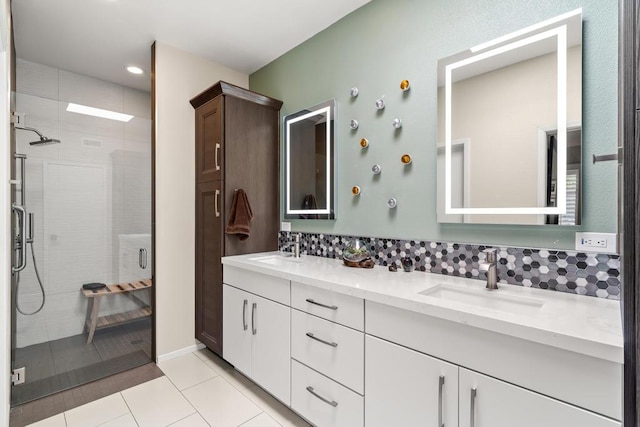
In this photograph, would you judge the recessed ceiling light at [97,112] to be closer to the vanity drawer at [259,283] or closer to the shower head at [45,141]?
the shower head at [45,141]

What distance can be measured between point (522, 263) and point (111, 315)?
314 centimetres

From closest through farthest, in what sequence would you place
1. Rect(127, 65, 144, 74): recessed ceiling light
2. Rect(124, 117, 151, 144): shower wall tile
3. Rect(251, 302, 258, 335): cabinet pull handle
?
Rect(251, 302, 258, 335): cabinet pull handle → Rect(124, 117, 151, 144): shower wall tile → Rect(127, 65, 144, 74): recessed ceiling light

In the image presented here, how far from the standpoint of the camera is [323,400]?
5.06 ft

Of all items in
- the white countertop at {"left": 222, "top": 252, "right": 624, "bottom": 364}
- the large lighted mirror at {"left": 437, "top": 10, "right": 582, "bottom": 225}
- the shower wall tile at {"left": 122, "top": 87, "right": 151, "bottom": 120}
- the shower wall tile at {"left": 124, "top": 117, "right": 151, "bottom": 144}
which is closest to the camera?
the white countertop at {"left": 222, "top": 252, "right": 624, "bottom": 364}

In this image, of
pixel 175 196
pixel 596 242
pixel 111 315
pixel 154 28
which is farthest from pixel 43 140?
pixel 596 242

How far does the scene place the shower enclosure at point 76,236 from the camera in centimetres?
222

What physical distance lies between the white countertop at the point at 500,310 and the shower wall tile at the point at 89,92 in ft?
7.58

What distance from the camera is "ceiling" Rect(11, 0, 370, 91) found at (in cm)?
212

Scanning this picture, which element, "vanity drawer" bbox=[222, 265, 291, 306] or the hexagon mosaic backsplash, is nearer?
the hexagon mosaic backsplash

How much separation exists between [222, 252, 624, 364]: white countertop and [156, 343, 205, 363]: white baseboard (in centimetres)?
137

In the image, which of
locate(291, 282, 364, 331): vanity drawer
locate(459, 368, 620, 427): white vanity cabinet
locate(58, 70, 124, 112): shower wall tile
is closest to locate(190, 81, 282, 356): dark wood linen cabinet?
locate(58, 70, 124, 112): shower wall tile

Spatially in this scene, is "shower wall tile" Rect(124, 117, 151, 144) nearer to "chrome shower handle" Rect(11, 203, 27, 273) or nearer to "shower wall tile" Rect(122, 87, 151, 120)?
"shower wall tile" Rect(122, 87, 151, 120)

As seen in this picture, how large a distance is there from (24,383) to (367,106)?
10.3 feet

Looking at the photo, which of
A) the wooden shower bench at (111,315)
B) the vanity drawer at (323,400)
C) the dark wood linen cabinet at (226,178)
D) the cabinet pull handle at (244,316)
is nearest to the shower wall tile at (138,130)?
the dark wood linen cabinet at (226,178)
